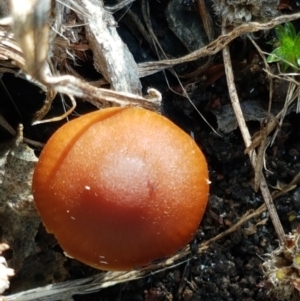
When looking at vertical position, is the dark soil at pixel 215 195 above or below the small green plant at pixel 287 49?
below

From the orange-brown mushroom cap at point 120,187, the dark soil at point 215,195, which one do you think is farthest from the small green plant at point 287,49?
the orange-brown mushroom cap at point 120,187

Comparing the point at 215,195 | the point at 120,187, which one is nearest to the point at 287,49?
the point at 215,195

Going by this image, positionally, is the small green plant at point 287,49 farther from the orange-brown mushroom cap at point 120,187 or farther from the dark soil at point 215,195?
the orange-brown mushroom cap at point 120,187

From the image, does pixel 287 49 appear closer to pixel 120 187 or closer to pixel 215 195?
pixel 215 195

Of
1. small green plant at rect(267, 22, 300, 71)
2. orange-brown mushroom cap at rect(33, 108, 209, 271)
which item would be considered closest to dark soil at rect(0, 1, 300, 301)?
small green plant at rect(267, 22, 300, 71)

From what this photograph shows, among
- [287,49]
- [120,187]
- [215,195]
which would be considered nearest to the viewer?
[120,187]

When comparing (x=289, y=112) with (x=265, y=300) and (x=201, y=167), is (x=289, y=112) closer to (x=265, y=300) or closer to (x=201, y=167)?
(x=201, y=167)

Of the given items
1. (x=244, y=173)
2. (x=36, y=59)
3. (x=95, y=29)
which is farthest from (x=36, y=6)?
(x=244, y=173)
